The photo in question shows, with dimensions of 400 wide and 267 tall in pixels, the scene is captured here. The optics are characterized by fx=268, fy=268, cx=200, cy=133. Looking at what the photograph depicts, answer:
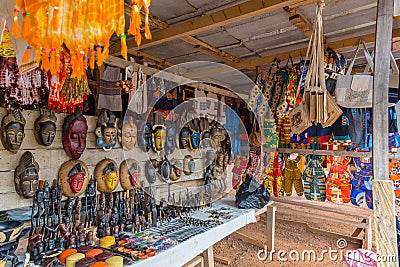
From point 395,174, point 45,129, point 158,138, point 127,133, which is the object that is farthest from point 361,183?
point 45,129

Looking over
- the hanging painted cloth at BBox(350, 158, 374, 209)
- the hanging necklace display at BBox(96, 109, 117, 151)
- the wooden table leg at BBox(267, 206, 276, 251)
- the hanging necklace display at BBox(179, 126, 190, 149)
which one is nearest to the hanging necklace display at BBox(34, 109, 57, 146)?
the hanging necklace display at BBox(96, 109, 117, 151)

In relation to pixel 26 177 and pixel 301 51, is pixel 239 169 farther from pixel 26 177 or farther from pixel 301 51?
pixel 26 177

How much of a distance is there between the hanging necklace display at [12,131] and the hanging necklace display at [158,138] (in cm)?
117

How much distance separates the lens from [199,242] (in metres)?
2.05

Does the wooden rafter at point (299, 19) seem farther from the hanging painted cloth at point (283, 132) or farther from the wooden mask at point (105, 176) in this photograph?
the wooden mask at point (105, 176)

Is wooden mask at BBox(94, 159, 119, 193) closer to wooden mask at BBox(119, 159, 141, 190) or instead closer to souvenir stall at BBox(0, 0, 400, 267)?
souvenir stall at BBox(0, 0, 400, 267)

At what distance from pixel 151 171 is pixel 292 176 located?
6.28 feet

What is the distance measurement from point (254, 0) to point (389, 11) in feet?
2.42

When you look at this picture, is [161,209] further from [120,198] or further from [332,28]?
[332,28]

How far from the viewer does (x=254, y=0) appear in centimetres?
162

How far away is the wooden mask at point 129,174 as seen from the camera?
7.77 feet

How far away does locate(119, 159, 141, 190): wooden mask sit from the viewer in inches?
93.2

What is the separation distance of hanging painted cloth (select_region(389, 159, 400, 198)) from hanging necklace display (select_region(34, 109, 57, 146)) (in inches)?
→ 129

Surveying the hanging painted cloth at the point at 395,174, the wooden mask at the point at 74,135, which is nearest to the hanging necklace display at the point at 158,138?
the wooden mask at the point at 74,135
